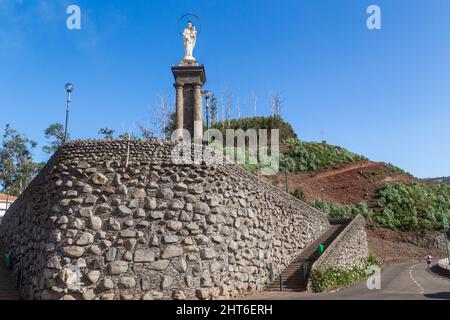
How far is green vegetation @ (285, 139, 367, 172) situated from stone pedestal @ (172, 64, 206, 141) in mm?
25797

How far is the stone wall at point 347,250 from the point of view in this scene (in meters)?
16.0

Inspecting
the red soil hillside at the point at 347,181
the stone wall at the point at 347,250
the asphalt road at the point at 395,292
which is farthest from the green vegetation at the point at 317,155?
the asphalt road at the point at 395,292

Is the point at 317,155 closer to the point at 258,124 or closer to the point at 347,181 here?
the point at 347,181

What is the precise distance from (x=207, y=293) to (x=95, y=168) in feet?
15.9

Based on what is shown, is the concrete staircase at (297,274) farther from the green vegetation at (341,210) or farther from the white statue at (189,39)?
the green vegetation at (341,210)

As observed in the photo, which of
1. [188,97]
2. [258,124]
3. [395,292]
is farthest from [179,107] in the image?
[258,124]

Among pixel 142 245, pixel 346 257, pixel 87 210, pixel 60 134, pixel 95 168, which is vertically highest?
pixel 60 134

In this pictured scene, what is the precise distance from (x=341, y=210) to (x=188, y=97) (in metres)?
20.2

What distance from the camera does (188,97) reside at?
1906cm

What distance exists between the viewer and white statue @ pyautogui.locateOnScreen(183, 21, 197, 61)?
19469 millimetres

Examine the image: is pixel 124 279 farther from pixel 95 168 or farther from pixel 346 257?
pixel 346 257

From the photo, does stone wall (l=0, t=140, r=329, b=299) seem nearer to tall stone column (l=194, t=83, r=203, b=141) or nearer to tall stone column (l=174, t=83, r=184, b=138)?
tall stone column (l=194, t=83, r=203, b=141)
